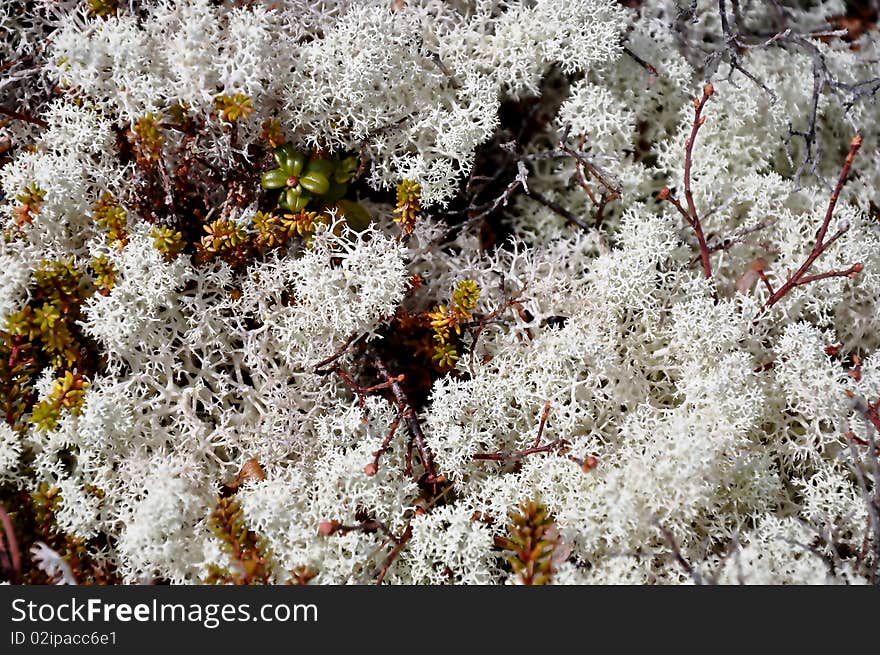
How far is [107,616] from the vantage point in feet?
5.41

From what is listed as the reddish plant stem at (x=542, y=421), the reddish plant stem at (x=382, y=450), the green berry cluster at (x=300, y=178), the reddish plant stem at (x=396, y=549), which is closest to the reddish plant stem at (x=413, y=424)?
the reddish plant stem at (x=382, y=450)

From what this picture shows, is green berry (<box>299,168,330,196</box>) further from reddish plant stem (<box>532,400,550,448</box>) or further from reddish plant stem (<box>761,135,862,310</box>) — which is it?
reddish plant stem (<box>761,135,862,310</box>)

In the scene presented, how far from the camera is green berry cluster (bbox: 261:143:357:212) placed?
196 cm

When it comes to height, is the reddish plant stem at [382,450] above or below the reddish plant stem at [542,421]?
below

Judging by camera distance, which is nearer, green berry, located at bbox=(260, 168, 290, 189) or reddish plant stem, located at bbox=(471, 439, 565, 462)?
reddish plant stem, located at bbox=(471, 439, 565, 462)

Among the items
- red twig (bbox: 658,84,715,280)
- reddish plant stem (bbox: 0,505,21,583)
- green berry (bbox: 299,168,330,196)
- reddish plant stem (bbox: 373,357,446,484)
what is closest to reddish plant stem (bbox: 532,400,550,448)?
reddish plant stem (bbox: 373,357,446,484)

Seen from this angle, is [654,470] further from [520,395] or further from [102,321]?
[102,321]

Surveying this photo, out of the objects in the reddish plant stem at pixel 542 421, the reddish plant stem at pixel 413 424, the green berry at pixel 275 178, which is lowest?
the reddish plant stem at pixel 413 424

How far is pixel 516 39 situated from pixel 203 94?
0.89m

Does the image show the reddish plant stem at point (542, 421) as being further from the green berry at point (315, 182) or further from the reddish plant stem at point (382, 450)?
the green berry at point (315, 182)

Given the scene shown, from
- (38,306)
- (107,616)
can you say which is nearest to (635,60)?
(38,306)

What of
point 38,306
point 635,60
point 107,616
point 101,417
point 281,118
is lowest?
point 107,616

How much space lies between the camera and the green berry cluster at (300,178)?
1.96m

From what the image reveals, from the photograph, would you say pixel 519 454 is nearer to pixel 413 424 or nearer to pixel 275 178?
pixel 413 424
